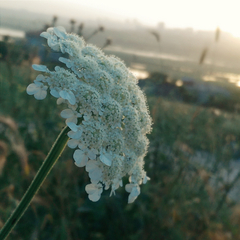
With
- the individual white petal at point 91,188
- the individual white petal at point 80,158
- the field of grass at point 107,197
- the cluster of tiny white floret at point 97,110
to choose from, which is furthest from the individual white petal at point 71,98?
the field of grass at point 107,197

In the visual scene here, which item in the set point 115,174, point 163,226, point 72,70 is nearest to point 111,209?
point 163,226

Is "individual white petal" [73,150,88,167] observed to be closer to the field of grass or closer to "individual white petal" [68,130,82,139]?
"individual white petal" [68,130,82,139]

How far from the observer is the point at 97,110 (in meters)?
1.33

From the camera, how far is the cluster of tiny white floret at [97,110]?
126 centimetres

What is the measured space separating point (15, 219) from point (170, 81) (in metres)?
9.11

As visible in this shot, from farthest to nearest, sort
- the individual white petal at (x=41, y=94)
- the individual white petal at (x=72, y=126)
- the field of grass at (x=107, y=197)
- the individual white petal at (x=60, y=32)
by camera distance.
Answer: the field of grass at (x=107, y=197), the individual white petal at (x=60, y=32), the individual white petal at (x=41, y=94), the individual white petal at (x=72, y=126)

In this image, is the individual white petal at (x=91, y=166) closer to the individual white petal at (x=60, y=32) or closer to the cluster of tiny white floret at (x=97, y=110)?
the cluster of tiny white floret at (x=97, y=110)


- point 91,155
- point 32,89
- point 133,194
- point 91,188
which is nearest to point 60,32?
point 32,89

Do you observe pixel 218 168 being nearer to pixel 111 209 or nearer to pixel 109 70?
pixel 111 209

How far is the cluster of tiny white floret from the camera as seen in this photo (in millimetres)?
1259

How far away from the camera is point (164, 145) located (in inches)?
162

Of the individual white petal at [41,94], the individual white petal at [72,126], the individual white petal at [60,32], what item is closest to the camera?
the individual white petal at [72,126]

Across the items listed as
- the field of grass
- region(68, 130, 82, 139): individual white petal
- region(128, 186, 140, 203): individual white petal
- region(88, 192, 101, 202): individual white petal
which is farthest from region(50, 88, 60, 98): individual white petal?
the field of grass

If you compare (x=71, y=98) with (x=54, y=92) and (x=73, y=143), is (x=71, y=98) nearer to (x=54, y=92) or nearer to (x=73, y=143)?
(x=54, y=92)
